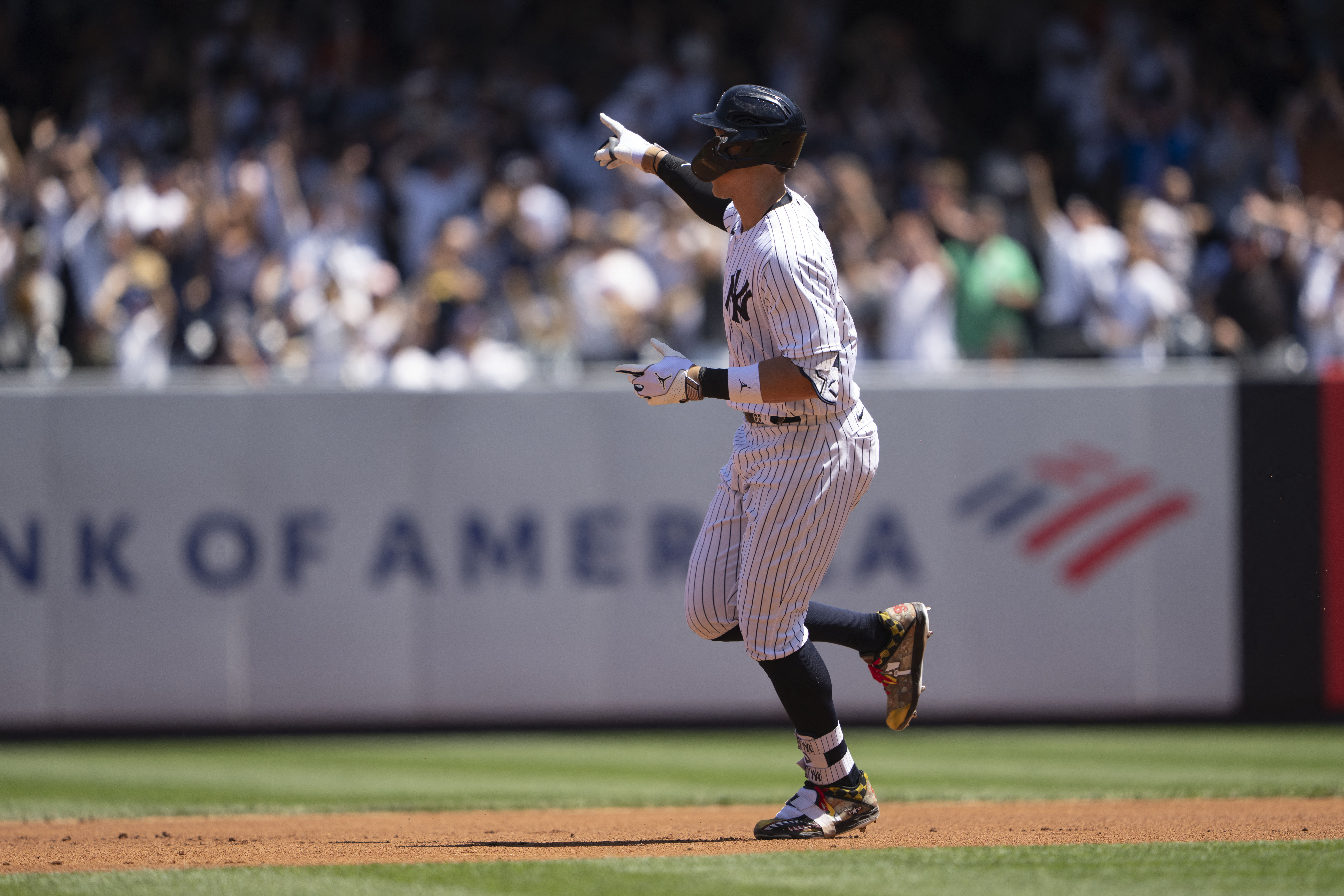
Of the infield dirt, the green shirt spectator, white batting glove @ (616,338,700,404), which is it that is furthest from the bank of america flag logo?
white batting glove @ (616,338,700,404)

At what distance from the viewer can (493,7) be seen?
1483 cm

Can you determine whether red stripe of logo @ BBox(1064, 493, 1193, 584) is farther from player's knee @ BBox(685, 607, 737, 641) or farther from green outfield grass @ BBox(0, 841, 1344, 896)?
player's knee @ BBox(685, 607, 737, 641)

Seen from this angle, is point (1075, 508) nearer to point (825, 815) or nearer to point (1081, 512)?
point (1081, 512)

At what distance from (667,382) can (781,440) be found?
43 centimetres

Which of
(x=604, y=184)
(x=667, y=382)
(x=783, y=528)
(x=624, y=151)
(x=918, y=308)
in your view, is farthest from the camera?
(x=604, y=184)

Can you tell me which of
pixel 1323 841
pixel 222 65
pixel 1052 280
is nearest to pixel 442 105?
pixel 222 65

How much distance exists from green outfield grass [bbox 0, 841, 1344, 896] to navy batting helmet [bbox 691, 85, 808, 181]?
211cm

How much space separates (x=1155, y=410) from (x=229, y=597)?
5509mm

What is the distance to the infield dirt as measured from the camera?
4918 mm

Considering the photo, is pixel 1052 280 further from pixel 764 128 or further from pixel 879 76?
pixel 764 128

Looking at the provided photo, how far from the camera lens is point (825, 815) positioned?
16.4 feet

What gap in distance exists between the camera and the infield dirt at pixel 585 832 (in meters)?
4.92

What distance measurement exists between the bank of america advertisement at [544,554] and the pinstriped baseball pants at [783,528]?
4.07 meters

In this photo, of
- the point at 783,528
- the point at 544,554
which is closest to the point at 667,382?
the point at 783,528
